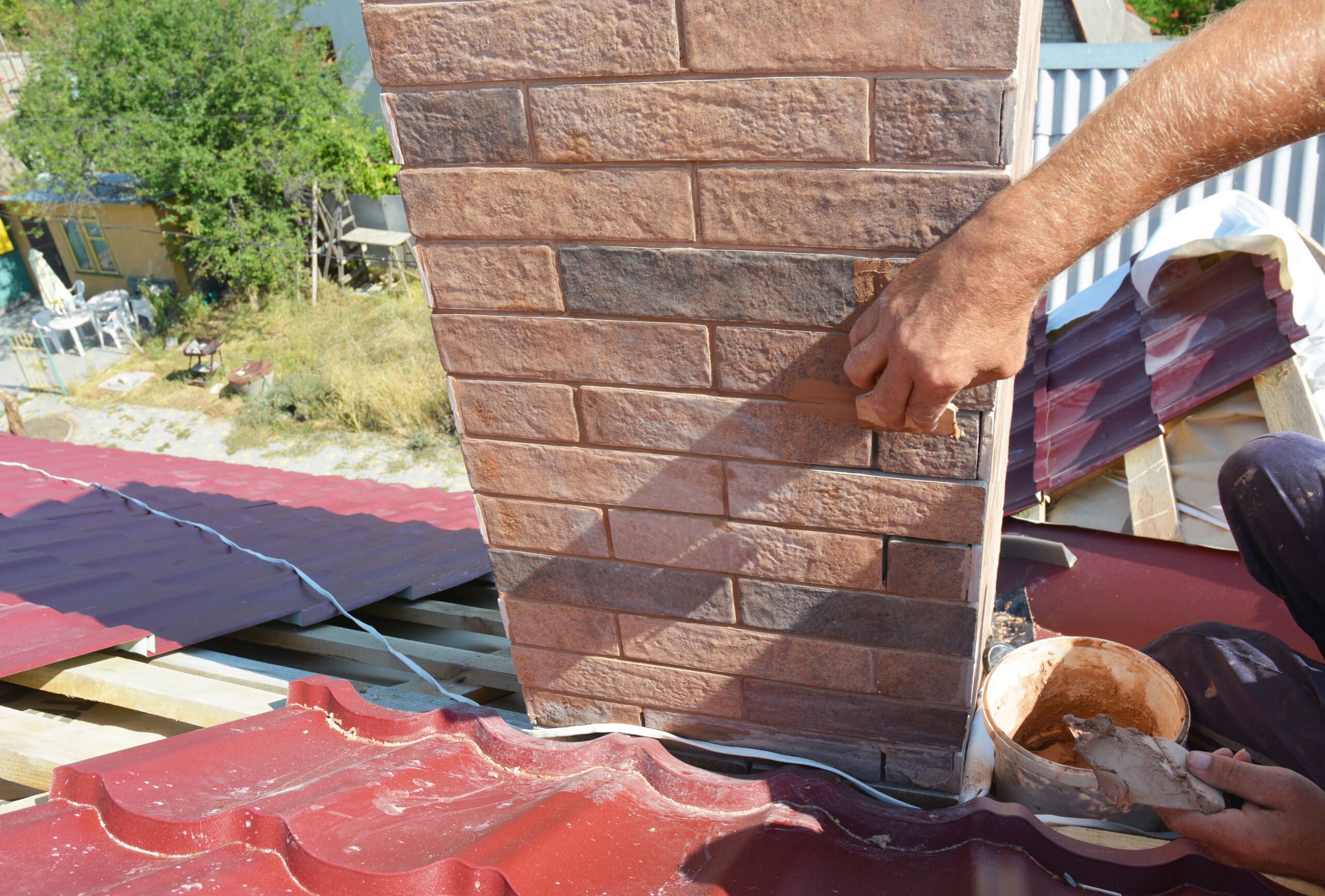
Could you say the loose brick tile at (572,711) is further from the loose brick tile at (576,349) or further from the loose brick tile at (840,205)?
the loose brick tile at (840,205)

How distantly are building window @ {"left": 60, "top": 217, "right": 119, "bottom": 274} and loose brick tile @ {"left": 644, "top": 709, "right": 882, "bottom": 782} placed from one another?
2607 cm

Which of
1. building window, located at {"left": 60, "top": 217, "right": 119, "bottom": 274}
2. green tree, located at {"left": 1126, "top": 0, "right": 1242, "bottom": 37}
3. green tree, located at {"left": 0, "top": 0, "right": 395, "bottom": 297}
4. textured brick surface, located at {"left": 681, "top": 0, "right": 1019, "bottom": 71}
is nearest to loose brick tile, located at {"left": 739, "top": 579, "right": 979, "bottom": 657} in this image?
textured brick surface, located at {"left": 681, "top": 0, "right": 1019, "bottom": 71}

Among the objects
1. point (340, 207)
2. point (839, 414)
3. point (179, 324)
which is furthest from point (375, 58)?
point (179, 324)

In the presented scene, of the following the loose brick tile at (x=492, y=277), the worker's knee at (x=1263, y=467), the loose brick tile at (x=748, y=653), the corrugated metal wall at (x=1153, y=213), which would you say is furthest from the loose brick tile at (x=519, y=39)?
the corrugated metal wall at (x=1153, y=213)

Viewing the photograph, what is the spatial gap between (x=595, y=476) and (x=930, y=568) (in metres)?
0.60

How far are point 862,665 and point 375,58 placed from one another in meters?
1.32

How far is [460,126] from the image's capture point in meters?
1.42

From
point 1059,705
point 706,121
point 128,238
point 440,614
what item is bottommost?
point 128,238

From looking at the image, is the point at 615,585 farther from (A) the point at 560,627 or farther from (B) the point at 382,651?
(B) the point at 382,651

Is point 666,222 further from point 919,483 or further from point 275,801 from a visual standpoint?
point 275,801

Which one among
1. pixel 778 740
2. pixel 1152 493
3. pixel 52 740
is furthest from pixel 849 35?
pixel 1152 493

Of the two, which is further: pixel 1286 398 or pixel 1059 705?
pixel 1286 398

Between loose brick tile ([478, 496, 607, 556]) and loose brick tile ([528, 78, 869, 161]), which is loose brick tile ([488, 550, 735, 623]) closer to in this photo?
loose brick tile ([478, 496, 607, 556])

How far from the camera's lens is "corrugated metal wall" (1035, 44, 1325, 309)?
6.57 m
